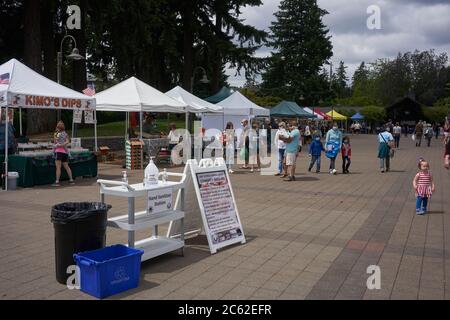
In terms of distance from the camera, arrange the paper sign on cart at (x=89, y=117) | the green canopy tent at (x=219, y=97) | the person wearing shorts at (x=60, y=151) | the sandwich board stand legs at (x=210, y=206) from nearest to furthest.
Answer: the sandwich board stand legs at (x=210, y=206) → the person wearing shorts at (x=60, y=151) → the paper sign on cart at (x=89, y=117) → the green canopy tent at (x=219, y=97)

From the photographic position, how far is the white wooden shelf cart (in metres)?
5.26

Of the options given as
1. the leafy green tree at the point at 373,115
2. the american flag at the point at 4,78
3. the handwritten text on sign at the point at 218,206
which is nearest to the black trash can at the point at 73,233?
the handwritten text on sign at the point at 218,206

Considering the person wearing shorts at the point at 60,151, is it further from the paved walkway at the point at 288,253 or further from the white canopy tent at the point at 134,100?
the white canopy tent at the point at 134,100

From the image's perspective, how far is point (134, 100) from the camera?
648 inches

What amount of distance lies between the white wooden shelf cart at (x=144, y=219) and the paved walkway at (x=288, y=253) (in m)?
0.20

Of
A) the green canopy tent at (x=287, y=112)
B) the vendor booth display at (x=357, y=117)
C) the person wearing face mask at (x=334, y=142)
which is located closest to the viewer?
the person wearing face mask at (x=334, y=142)

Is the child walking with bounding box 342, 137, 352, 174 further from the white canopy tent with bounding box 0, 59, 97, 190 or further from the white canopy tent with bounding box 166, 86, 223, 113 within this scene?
the white canopy tent with bounding box 0, 59, 97, 190

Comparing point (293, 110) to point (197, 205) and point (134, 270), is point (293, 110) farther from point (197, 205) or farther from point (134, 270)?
point (134, 270)

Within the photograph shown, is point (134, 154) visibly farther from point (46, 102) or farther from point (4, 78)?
point (4, 78)

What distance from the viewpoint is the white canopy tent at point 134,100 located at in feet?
53.8

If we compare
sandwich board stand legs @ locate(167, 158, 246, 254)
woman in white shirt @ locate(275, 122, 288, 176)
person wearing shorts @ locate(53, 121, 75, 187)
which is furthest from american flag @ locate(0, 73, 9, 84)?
woman in white shirt @ locate(275, 122, 288, 176)
